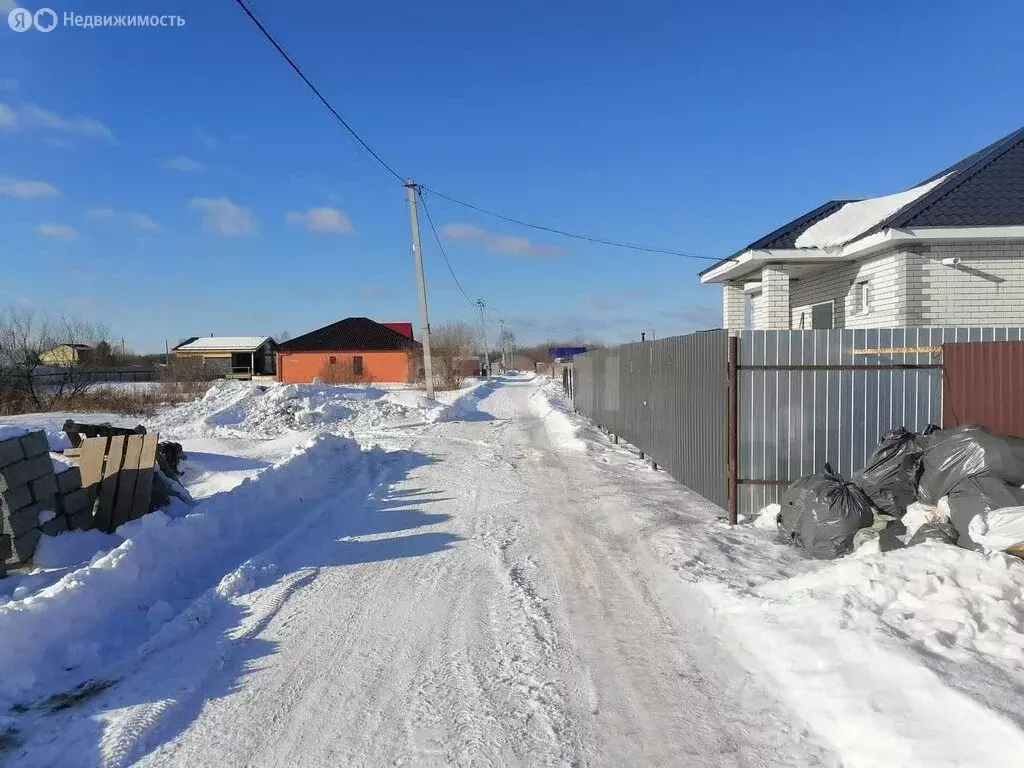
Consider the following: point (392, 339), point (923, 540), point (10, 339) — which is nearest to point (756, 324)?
point (923, 540)

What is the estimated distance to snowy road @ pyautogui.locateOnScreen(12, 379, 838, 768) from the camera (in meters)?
3.45

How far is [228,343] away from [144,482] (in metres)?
65.7

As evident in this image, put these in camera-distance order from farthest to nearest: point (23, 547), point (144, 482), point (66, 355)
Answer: point (66, 355), point (144, 482), point (23, 547)

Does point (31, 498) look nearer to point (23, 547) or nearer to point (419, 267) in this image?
point (23, 547)

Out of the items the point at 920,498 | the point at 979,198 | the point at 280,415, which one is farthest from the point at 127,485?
the point at 280,415

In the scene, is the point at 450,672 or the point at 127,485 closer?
the point at 450,672

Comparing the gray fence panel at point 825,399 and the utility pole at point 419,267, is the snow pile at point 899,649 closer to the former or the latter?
Answer: the gray fence panel at point 825,399

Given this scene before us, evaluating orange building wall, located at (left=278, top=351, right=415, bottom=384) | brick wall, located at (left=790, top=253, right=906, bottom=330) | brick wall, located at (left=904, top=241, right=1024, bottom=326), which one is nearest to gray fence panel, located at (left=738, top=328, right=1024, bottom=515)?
brick wall, located at (left=904, top=241, right=1024, bottom=326)

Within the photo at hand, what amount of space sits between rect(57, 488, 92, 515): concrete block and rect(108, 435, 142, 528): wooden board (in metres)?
0.30

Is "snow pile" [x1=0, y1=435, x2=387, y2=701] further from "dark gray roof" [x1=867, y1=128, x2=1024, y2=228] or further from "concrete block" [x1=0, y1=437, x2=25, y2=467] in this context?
"dark gray roof" [x1=867, y1=128, x2=1024, y2=228]

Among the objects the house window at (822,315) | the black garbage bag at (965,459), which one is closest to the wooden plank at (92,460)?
the black garbage bag at (965,459)

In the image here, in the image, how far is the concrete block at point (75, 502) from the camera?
7035mm

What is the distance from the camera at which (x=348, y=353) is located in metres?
57.3

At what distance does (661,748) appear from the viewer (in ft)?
11.3
